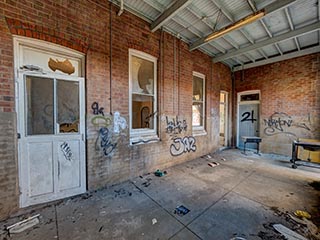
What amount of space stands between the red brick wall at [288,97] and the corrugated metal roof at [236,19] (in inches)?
27.5

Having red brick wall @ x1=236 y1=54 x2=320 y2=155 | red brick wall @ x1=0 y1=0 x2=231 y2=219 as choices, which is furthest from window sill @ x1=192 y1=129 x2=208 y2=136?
red brick wall @ x1=236 y1=54 x2=320 y2=155

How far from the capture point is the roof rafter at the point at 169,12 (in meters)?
2.94

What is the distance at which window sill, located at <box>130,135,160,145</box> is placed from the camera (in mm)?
3624

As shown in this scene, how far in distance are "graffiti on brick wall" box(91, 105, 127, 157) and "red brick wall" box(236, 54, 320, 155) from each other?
6163 mm

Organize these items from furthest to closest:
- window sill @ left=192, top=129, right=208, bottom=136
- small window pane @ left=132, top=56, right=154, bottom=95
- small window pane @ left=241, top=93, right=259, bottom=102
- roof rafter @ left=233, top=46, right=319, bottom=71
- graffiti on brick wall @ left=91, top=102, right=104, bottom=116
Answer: small window pane @ left=241, top=93, right=259, bottom=102 → window sill @ left=192, top=129, right=208, bottom=136 → roof rafter @ left=233, top=46, right=319, bottom=71 → small window pane @ left=132, top=56, right=154, bottom=95 → graffiti on brick wall @ left=91, top=102, right=104, bottom=116

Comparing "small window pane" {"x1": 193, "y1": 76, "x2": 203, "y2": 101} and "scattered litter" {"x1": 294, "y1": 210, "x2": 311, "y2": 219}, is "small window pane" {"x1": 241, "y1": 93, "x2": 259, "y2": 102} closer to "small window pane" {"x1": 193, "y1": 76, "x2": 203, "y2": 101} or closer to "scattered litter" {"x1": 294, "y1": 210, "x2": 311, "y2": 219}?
"small window pane" {"x1": 193, "y1": 76, "x2": 203, "y2": 101}

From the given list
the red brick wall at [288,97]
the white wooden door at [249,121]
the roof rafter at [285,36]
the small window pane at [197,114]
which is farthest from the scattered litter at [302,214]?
the white wooden door at [249,121]

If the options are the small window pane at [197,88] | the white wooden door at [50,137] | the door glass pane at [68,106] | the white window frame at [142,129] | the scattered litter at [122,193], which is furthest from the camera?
the small window pane at [197,88]

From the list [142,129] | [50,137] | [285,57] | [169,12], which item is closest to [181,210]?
[142,129]

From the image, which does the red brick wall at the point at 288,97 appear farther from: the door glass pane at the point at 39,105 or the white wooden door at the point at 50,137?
the door glass pane at the point at 39,105

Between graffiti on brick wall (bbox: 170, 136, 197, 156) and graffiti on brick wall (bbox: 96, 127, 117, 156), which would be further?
graffiti on brick wall (bbox: 170, 136, 197, 156)

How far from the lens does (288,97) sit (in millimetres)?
5734

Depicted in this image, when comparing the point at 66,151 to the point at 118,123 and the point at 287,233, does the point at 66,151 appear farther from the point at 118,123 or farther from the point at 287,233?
the point at 287,233

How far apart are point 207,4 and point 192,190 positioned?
399 centimetres
